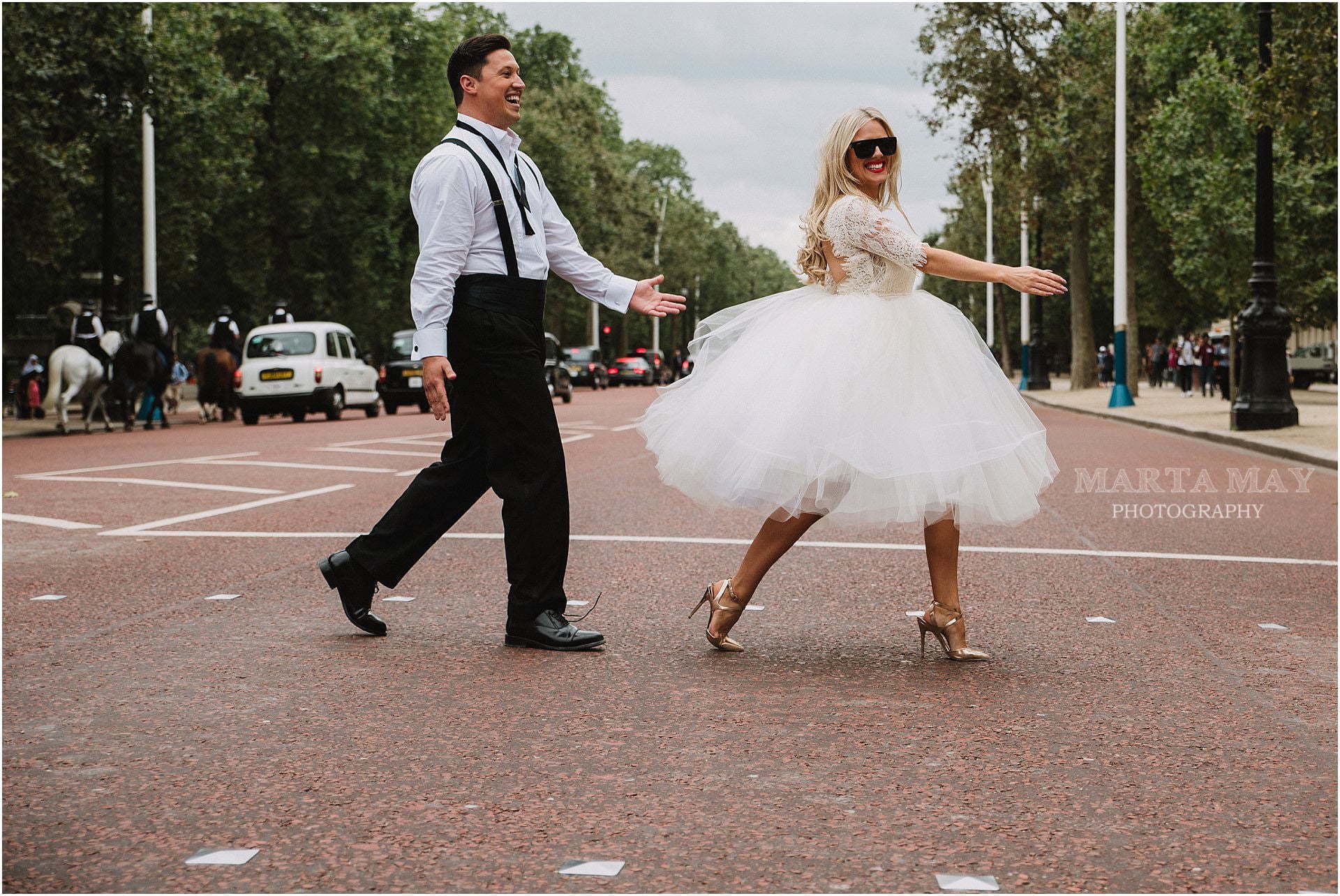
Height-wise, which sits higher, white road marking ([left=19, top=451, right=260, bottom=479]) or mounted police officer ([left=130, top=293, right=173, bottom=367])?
mounted police officer ([left=130, top=293, right=173, bottom=367])

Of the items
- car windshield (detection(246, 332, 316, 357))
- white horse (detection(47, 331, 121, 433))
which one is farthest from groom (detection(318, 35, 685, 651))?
car windshield (detection(246, 332, 316, 357))

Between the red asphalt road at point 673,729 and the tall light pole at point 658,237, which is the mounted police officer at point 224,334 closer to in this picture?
the red asphalt road at point 673,729

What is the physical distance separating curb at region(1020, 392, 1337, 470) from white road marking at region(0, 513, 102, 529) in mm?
6372

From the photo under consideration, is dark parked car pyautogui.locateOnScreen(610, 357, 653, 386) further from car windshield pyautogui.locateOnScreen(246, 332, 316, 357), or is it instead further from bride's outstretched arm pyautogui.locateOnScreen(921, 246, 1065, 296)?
bride's outstretched arm pyautogui.locateOnScreen(921, 246, 1065, 296)

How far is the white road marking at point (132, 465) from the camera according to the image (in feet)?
50.5

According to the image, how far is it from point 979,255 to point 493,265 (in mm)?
75844

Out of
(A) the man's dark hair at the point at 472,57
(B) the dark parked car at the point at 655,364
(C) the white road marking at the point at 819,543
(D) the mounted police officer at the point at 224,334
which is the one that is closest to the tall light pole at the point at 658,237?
(B) the dark parked car at the point at 655,364

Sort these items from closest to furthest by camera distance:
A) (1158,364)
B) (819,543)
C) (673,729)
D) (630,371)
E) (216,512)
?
1. (673,729)
2. (819,543)
3. (216,512)
4. (1158,364)
5. (630,371)

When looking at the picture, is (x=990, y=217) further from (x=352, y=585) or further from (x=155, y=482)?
(x=352, y=585)

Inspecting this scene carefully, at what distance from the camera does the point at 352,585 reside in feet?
19.5

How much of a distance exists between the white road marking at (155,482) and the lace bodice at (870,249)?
8.09 metres

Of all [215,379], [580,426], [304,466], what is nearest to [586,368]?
[215,379]

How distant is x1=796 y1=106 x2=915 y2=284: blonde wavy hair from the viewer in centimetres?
555

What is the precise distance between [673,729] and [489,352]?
170 centimetres
